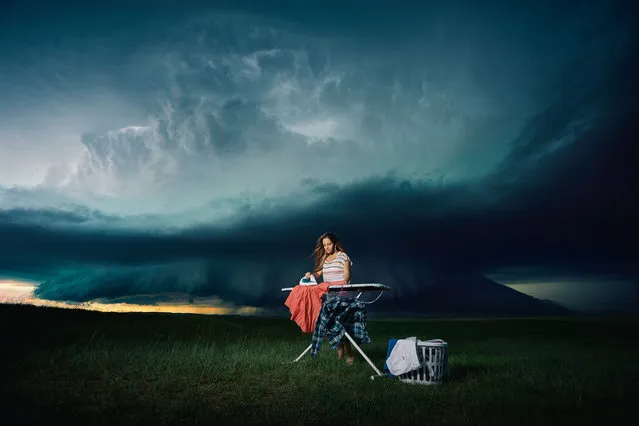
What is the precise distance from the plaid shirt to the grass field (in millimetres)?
448

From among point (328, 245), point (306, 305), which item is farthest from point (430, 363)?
point (328, 245)

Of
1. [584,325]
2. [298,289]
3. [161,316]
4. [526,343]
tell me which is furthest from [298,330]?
[584,325]

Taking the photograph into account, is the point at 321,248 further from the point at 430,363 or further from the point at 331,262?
the point at 430,363

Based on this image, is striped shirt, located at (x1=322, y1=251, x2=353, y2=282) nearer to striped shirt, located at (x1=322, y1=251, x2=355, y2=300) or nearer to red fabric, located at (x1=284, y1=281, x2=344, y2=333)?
striped shirt, located at (x1=322, y1=251, x2=355, y2=300)

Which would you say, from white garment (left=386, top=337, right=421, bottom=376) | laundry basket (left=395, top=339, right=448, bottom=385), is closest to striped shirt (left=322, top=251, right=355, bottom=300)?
white garment (left=386, top=337, right=421, bottom=376)

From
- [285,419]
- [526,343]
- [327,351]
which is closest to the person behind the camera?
[285,419]

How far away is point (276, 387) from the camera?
721cm

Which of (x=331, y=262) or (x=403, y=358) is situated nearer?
(x=403, y=358)

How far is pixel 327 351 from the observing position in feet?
36.9

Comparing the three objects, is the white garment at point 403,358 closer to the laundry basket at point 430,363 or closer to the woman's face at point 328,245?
the laundry basket at point 430,363

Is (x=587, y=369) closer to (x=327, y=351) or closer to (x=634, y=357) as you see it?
(x=634, y=357)

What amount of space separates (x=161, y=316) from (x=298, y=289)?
34.2ft

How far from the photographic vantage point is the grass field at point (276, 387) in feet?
18.2

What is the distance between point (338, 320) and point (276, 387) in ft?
6.80
